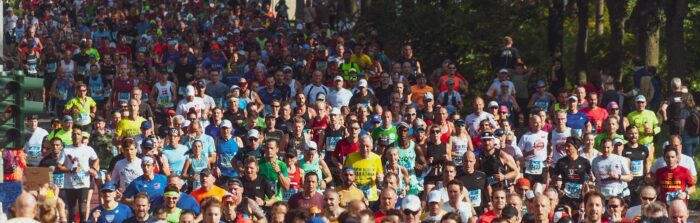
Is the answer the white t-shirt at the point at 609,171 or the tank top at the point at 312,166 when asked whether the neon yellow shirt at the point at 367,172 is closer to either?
the tank top at the point at 312,166

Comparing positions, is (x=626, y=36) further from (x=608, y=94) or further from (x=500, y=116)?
(x=500, y=116)

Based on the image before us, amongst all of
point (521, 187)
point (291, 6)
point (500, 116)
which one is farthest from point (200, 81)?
point (291, 6)

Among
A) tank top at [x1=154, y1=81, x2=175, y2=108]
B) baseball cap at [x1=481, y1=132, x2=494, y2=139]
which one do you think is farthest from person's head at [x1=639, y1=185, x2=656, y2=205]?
tank top at [x1=154, y1=81, x2=175, y2=108]

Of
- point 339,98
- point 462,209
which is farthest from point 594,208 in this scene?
point 339,98

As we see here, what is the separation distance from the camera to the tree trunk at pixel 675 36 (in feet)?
93.6

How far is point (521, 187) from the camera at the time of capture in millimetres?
19156

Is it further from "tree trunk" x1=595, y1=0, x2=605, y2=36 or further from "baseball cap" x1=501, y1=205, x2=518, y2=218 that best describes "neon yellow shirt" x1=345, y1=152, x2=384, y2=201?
"tree trunk" x1=595, y1=0, x2=605, y2=36

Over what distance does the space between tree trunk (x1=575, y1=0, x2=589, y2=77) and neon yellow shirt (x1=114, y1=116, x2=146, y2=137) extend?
11314 mm

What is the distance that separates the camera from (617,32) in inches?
1240

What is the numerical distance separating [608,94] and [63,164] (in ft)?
28.5

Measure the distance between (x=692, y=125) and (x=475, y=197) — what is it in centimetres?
541

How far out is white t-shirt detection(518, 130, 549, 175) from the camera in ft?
71.1

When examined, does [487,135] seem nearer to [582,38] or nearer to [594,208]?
[594,208]

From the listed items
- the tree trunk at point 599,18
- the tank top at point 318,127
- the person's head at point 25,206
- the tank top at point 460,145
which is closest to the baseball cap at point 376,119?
the tank top at point 318,127
